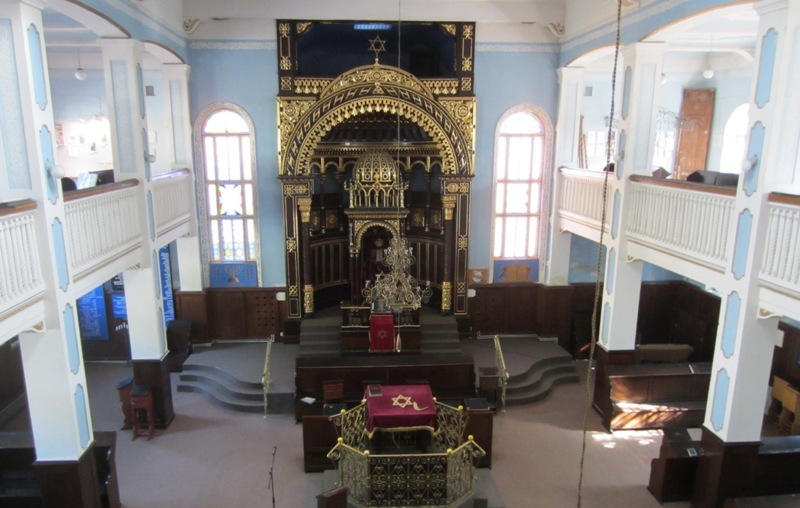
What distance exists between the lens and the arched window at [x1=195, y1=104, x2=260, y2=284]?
13023mm

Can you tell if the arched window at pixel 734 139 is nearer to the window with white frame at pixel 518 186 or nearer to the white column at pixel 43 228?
the window with white frame at pixel 518 186

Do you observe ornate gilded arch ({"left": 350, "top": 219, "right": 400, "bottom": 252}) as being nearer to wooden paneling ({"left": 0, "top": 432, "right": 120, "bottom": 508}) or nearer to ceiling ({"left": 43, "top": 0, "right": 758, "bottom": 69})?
ceiling ({"left": 43, "top": 0, "right": 758, "bottom": 69})

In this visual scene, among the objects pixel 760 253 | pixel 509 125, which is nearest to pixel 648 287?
pixel 509 125

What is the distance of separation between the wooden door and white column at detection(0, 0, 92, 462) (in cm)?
1397

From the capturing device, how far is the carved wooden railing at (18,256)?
228 inches

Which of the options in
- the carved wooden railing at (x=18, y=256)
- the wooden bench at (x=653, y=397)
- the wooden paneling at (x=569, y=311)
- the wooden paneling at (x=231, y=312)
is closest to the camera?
the carved wooden railing at (x=18, y=256)

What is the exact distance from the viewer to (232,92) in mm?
12758

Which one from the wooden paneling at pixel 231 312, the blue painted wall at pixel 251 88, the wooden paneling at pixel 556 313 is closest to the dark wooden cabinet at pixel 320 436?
the wooden paneling at pixel 231 312

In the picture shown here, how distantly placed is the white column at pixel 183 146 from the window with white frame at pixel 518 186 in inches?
285

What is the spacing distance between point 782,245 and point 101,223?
354 inches

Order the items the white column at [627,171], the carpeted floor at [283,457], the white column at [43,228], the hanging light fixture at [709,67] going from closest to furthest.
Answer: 1. the white column at [43,228]
2. the carpeted floor at [283,457]
3. the white column at [627,171]
4. the hanging light fixture at [709,67]

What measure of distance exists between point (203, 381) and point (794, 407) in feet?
38.4

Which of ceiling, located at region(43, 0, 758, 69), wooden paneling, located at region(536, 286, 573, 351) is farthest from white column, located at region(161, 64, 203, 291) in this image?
wooden paneling, located at region(536, 286, 573, 351)

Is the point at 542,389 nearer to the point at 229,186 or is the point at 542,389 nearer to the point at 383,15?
the point at 229,186
